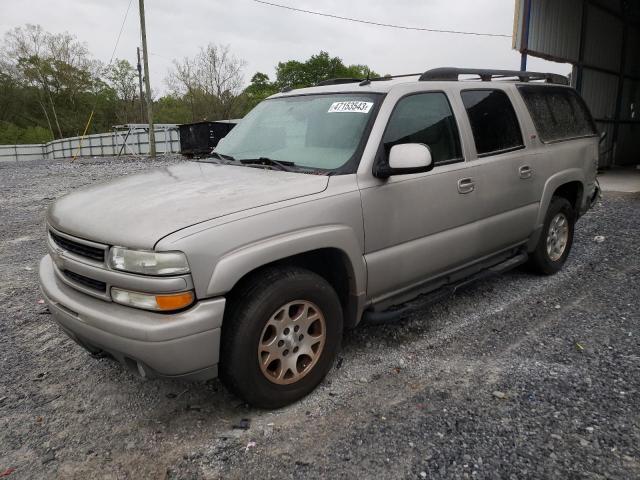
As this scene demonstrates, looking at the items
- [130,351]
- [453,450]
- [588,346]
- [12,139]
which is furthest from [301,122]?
[12,139]

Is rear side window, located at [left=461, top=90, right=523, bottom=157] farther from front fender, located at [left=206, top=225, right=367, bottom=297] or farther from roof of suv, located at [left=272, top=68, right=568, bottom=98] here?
front fender, located at [left=206, top=225, right=367, bottom=297]

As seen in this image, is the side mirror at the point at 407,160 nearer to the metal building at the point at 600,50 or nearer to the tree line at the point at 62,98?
the metal building at the point at 600,50

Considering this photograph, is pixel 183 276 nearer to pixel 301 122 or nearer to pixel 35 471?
pixel 35 471

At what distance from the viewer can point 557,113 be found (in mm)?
4828

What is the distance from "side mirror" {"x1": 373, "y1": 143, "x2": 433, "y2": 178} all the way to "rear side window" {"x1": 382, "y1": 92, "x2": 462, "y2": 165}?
0.19m

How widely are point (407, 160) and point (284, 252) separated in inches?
37.8

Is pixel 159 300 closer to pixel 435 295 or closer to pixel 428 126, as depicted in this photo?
pixel 435 295

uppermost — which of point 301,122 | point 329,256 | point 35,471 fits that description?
point 301,122

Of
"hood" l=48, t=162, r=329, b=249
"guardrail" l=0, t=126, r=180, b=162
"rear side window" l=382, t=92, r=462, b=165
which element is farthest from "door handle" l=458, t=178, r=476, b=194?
"guardrail" l=0, t=126, r=180, b=162

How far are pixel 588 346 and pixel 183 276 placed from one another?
286 cm

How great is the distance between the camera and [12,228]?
759 centimetres

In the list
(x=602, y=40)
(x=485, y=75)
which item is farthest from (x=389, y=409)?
(x=602, y=40)

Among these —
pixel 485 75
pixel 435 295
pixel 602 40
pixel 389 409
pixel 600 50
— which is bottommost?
pixel 389 409

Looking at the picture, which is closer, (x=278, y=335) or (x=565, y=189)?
(x=278, y=335)
